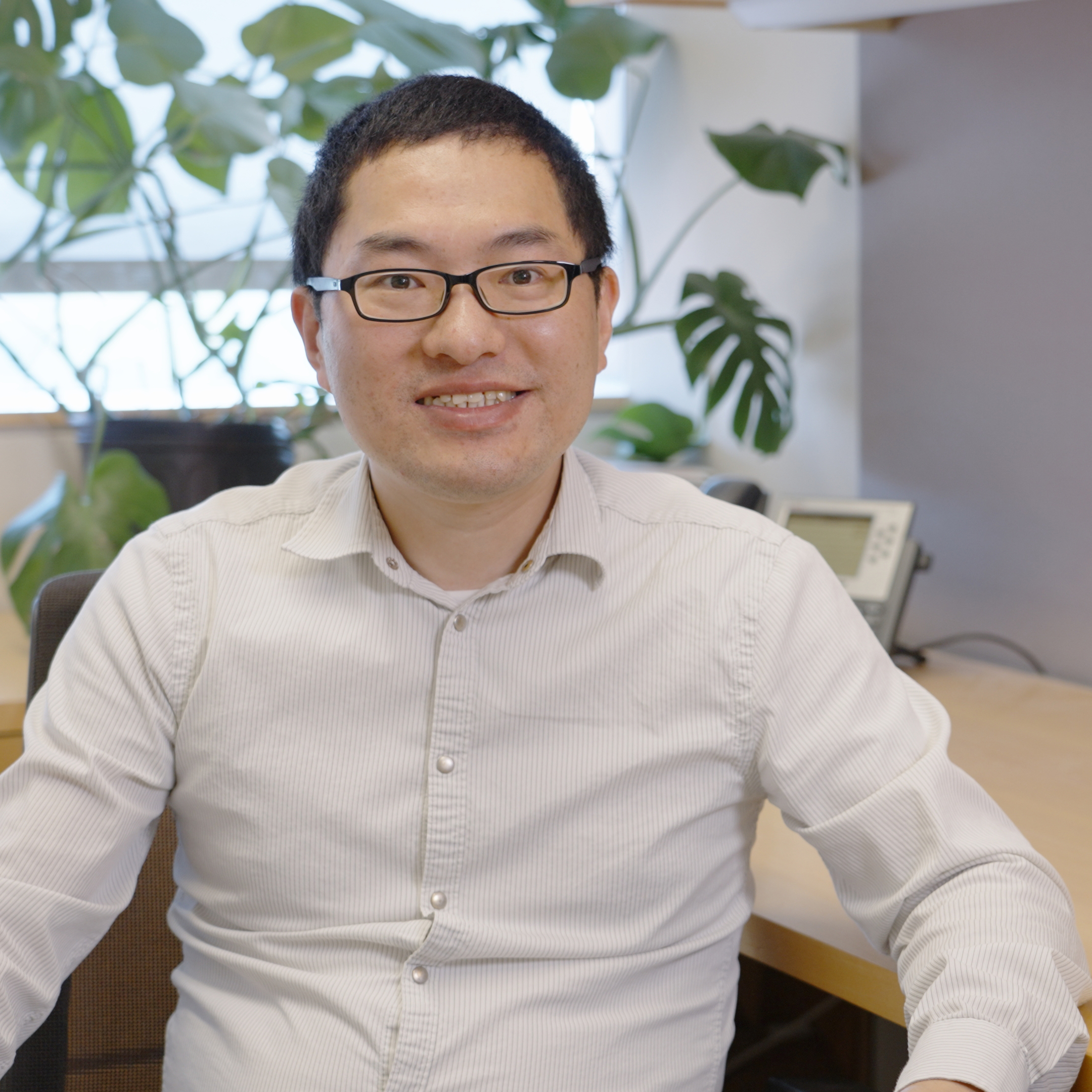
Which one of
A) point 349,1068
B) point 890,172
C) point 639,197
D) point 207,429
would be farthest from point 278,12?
point 349,1068

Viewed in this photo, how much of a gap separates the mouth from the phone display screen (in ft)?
3.29

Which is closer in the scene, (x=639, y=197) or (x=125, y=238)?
(x=125, y=238)

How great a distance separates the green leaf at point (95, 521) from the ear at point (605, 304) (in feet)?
3.09

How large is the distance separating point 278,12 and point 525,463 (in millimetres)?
1516

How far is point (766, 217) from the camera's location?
230 cm

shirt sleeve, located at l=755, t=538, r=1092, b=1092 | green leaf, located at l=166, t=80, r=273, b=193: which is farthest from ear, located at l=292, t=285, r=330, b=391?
→ green leaf, located at l=166, t=80, r=273, b=193

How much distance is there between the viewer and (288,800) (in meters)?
0.95

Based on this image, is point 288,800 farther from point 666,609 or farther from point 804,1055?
point 804,1055

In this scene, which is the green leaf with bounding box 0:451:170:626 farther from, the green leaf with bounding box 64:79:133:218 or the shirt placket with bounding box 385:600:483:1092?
the shirt placket with bounding box 385:600:483:1092

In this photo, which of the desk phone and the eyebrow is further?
the desk phone

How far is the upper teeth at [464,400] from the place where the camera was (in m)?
0.92

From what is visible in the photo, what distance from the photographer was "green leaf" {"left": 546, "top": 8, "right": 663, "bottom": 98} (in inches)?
90.7

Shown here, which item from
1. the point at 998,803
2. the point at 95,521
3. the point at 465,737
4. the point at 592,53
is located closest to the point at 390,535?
the point at 465,737

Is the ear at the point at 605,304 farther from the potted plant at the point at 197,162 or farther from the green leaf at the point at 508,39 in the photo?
the green leaf at the point at 508,39
